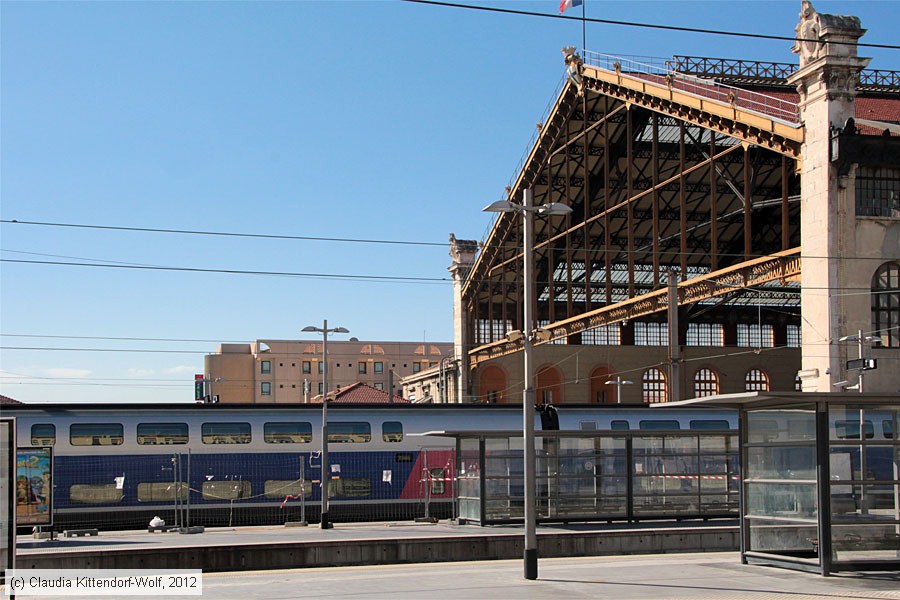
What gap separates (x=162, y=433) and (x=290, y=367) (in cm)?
11181

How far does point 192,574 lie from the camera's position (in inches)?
886

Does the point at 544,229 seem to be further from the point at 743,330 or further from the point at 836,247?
the point at 836,247

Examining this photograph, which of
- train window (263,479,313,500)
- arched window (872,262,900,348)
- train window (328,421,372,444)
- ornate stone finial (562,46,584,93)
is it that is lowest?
train window (263,479,313,500)

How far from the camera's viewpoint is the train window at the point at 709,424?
40.1 meters

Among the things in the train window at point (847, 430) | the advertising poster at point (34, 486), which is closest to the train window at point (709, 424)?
the train window at point (847, 430)

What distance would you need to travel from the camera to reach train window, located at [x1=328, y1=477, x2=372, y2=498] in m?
36.6

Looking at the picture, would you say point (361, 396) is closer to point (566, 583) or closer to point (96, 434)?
point (96, 434)

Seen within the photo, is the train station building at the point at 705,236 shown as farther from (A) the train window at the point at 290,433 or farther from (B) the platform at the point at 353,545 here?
(A) the train window at the point at 290,433

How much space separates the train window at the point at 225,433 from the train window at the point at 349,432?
2803 mm

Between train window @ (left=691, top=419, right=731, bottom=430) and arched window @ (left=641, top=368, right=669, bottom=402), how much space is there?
143 feet

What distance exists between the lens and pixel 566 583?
19719 mm

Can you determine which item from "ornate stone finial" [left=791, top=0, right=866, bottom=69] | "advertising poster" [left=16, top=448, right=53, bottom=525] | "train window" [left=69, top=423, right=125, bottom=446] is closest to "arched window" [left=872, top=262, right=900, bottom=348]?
"ornate stone finial" [left=791, top=0, right=866, bottom=69]

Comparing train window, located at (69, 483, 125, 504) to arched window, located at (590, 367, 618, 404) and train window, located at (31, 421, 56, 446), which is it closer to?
train window, located at (31, 421, 56, 446)

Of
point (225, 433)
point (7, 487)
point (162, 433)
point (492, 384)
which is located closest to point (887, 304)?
point (225, 433)
